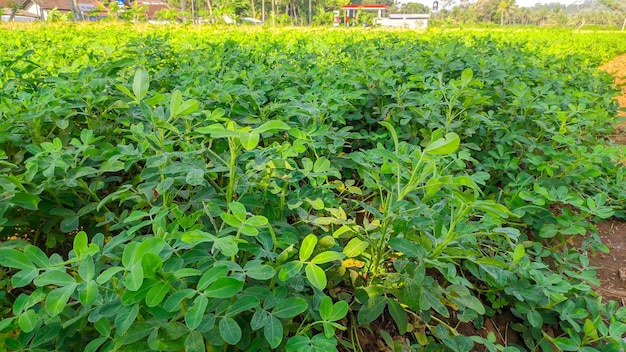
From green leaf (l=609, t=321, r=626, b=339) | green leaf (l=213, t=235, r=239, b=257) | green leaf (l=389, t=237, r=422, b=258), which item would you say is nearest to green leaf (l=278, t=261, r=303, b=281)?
green leaf (l=213, t=235, r=239, b=257)

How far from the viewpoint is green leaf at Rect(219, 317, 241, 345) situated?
673 mm

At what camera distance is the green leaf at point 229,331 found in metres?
0.67

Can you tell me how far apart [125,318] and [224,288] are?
17 cm

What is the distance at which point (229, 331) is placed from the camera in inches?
27.1

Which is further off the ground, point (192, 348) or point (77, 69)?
point (77, 69)

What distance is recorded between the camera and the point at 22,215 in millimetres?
1144

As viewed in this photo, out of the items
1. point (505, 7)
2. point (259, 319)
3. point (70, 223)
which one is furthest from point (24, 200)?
point (505, 7)

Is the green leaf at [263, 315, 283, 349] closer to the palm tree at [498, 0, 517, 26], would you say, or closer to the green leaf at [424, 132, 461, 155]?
the green leaf at [424, 132, 461, 155]

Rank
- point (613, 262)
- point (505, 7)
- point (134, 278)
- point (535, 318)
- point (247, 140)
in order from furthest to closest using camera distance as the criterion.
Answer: point (505, 7) → point (613, 262) → point (535, 318) → point (247, 140) → point (134, 278)

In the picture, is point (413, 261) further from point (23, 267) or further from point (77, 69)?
point (77, 69)

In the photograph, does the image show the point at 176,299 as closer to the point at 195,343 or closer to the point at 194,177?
the point at 195,343

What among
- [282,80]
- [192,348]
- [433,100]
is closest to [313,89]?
[282,80]

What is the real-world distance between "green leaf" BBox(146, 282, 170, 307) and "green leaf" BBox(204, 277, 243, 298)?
0.22 feet

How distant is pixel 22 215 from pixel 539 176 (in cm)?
209
